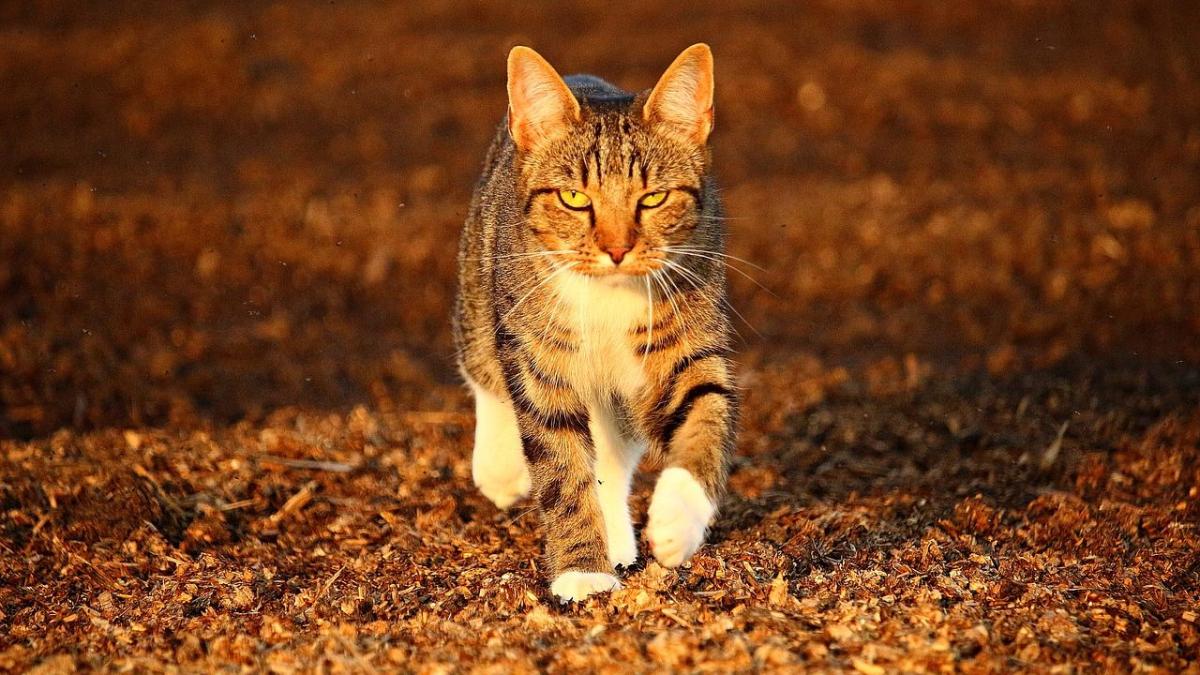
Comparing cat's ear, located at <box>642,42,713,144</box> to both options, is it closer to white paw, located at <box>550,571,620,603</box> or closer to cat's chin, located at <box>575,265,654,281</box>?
cat's chin, located at <box>575,265,654,281</box>

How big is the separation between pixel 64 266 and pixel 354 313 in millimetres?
2266

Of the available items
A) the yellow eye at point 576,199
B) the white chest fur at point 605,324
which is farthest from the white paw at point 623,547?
the yellow eye at point 576,199

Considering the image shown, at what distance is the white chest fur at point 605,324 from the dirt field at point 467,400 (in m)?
0.71

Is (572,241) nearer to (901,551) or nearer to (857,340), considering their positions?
(901,551)

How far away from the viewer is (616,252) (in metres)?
4.31

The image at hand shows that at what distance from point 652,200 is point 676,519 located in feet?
3.75

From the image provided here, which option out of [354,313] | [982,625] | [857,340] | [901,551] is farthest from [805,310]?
[982,625]

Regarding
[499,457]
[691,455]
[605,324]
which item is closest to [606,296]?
[605,324]

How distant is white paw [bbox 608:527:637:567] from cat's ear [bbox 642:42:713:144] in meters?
1.51

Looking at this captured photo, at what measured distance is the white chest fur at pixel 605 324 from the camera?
452 centimetres

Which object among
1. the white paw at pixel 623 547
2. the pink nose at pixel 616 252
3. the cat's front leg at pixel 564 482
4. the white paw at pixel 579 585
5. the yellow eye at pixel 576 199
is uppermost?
the yellow eye at pixel 576 199

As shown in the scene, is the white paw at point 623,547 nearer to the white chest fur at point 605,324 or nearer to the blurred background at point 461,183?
the white chest fur at point 605,324

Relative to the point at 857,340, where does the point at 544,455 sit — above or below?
above

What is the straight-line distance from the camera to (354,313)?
1005 centimetres
